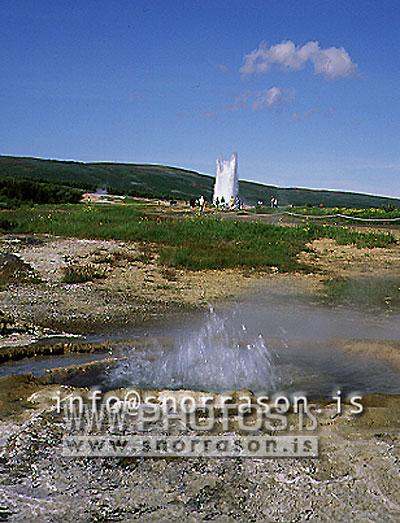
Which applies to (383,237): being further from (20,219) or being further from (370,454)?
(370,454)

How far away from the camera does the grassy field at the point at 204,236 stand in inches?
651

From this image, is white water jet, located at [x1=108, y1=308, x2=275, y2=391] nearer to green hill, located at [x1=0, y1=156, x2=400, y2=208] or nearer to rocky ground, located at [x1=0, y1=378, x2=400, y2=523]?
rocky ground, located at [x1=0, y1=378, x2=400, y2=523]

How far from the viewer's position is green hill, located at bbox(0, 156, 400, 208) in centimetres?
8569

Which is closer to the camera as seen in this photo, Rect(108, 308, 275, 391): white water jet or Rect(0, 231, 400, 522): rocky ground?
Rect(0, 231, 400, 522): rocky ground

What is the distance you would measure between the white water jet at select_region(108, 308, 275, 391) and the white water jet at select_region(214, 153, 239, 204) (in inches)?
1452

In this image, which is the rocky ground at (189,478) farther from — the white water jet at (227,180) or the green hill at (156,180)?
the green hill at (156,180)

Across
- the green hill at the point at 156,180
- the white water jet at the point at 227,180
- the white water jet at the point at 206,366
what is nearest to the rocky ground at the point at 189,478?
the white water jet at the point at 206,366

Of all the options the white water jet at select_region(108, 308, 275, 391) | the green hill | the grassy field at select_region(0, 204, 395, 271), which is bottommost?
the white water jet at select_region(108, 308, 275, 391)

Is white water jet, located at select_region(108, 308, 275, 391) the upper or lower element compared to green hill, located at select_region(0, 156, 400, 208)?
lower

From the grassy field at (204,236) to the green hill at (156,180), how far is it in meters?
54.1

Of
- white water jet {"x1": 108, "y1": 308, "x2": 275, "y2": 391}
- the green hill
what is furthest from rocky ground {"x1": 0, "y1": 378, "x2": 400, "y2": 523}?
the green hill

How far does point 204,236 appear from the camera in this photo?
69.2 feet

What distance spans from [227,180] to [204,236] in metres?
26.1

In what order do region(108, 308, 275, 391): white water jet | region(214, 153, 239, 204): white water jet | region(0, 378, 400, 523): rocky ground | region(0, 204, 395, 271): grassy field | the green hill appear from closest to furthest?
region(0, 378, 400, 523): rocky ground → region(108, 308, 275, 391): white water jet → region(0, 204, 395, 271): grassy field → region(214, 153, 239, 204): white water jet → the green hill
